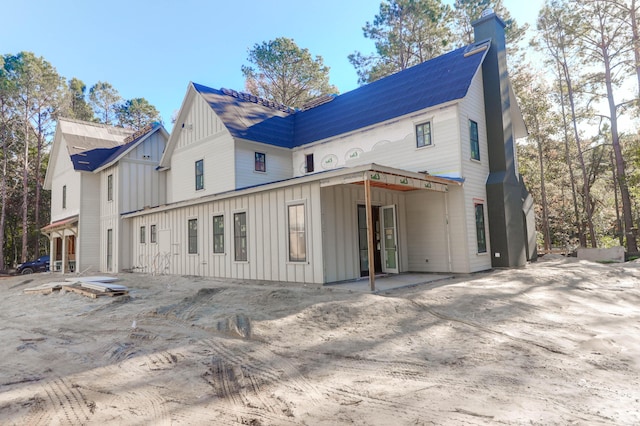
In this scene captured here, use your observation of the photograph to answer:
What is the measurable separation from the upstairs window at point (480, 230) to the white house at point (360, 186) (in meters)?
0.07

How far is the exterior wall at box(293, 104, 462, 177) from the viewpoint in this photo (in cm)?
1174

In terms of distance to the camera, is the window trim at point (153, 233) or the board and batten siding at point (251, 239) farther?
the window trim at point (153, 233)

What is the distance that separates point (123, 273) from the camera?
16.7m

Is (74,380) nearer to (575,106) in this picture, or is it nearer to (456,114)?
(456,114)

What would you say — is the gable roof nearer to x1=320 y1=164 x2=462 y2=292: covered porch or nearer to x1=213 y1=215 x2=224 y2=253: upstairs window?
x1=213 y1=215 x2=224 y2=253: upstairs window

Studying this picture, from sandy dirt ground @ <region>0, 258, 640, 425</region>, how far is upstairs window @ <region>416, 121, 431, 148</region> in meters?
5.78

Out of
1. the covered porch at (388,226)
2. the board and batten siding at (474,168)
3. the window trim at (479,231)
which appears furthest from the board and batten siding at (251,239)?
the window trim at (479,231)

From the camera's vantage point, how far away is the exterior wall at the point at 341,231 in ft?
31.9

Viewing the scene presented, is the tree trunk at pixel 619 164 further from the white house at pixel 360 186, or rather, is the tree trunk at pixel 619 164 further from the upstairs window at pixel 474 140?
the upstairs window at pixel 474 140

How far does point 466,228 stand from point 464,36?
19067 mm

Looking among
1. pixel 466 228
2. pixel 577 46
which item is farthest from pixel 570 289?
pixel 577 46

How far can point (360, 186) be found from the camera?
10.8 metres

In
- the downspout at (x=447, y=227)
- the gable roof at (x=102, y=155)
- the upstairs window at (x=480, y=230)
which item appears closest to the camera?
the downspout at (x=447, y=227)

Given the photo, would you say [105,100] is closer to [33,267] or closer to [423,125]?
[33,267]
